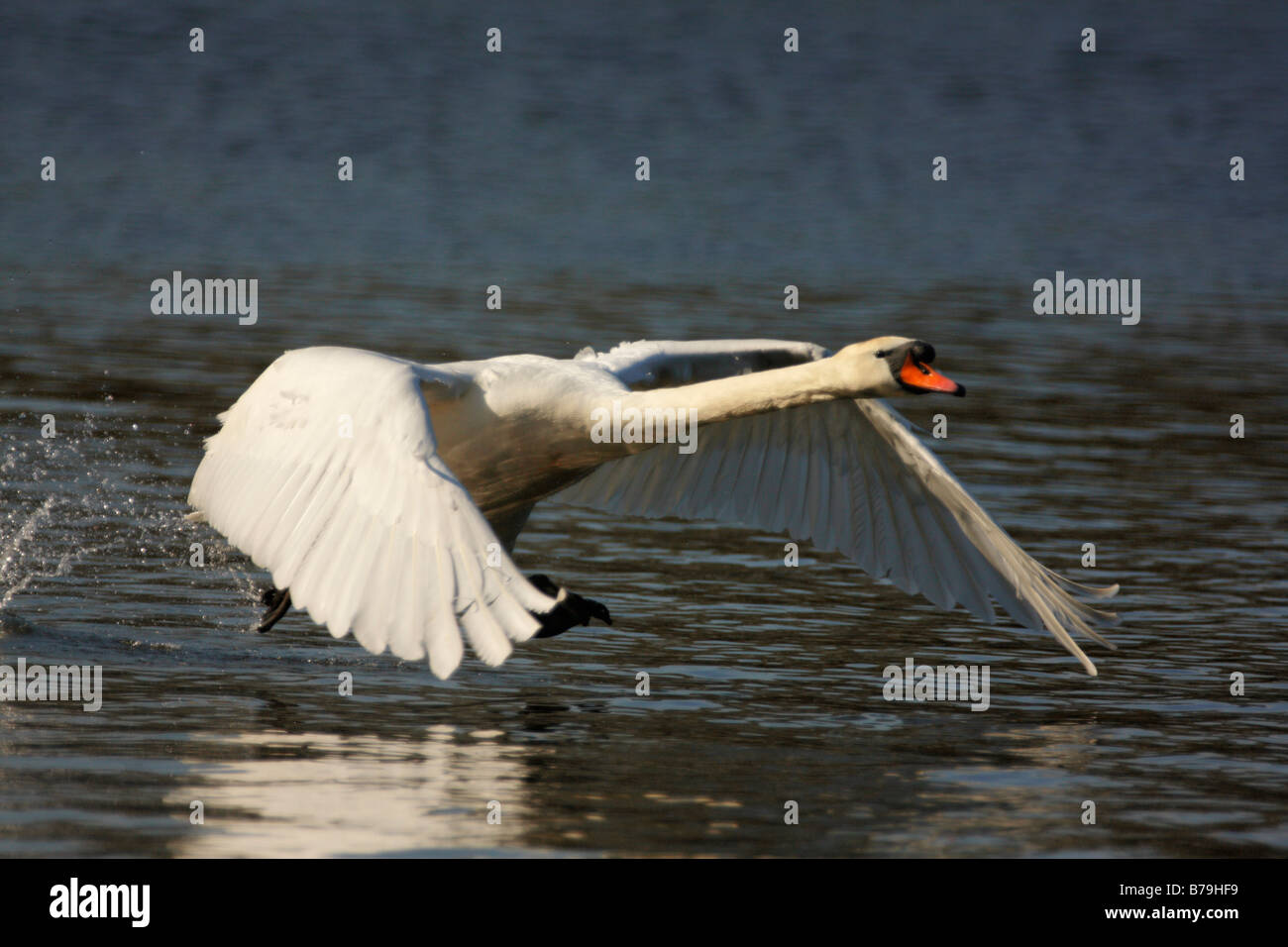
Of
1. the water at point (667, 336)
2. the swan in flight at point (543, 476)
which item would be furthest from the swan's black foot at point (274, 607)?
the water at point (667, 336)

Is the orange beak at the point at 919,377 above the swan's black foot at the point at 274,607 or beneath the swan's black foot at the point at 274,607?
above

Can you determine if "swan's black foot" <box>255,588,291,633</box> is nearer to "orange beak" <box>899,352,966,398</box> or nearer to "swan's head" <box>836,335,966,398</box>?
"swan's head" <box>836,335,966,398</box>

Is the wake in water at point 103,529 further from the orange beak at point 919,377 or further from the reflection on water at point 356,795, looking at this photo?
the orange beak at point 919,377

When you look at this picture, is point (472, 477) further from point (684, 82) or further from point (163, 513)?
point (684, 82)

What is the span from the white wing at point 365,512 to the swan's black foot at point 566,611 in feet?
1.98

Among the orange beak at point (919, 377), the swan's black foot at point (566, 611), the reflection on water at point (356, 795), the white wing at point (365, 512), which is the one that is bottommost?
the reflection on water at point (356, 795)

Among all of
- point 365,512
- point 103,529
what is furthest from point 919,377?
point 103,529

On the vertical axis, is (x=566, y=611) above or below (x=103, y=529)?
below

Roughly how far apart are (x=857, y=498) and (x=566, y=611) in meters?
2.53

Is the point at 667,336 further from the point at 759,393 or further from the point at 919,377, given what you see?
the point at 919,377

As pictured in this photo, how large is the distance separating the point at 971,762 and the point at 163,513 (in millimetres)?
6146

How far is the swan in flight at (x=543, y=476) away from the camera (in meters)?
8.12

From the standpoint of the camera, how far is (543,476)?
34.9ft
